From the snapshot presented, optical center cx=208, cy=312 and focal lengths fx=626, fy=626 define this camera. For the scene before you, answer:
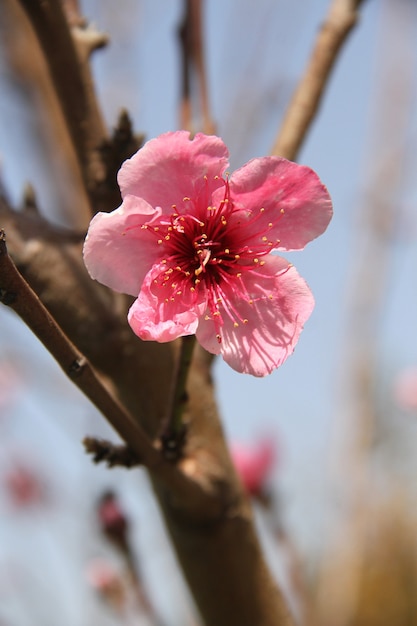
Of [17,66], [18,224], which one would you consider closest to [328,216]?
[18,224]

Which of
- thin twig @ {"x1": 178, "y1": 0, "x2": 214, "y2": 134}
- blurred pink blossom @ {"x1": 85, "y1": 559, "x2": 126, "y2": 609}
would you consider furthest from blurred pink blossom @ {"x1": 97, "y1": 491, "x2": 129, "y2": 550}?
thin twig @ {"x1": 178, "y1": 0, "x2": 214, "y2": 134}

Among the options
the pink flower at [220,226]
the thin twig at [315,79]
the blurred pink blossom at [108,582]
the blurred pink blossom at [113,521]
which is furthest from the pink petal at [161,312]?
the blurred pink blossom at [108,582]

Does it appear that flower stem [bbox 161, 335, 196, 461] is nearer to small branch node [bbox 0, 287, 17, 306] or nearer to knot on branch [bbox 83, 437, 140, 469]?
knot on branch [bbox 83, 437, 140, 469]

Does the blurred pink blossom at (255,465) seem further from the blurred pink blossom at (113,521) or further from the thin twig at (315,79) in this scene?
the thin twig at (315,79)

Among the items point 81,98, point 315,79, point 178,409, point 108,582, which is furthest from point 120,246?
point 108,582

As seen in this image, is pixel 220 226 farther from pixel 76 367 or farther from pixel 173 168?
pixel 76 367
